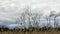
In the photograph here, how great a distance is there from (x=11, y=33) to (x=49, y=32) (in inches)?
68.3

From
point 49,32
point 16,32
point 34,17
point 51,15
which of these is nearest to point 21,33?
point 16,32

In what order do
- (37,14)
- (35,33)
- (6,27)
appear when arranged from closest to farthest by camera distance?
(35,33)
(6,27)
(37,14)

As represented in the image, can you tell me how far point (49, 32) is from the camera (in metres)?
7.83

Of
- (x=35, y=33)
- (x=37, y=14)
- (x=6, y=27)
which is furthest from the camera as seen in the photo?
(x=37, y=14)

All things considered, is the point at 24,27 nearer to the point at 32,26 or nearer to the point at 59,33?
the point at 32,26

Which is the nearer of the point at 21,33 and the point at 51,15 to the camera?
the point at 21,33

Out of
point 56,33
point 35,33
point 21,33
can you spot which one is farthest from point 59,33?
point 21,33

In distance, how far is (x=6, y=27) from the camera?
29.4 ft

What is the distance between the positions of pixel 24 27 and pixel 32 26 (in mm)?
430

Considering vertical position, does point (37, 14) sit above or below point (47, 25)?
above

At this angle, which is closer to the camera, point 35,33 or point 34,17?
point 35,33

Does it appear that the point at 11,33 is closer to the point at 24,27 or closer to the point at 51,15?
the point at 24,27

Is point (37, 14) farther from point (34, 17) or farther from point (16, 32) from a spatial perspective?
point (16, 32)

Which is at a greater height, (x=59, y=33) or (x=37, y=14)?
(x=37, y=14)
